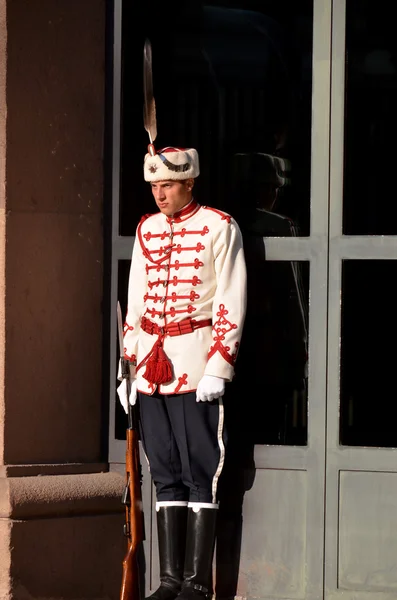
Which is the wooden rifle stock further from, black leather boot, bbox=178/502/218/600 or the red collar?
the red collar

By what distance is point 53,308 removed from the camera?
280 inches

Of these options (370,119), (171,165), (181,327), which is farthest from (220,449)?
(370,119)

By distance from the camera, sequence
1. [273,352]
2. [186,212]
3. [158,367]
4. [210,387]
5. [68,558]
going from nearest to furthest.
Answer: [210,387], [158,367], [186,212], [68,558], [273,352]

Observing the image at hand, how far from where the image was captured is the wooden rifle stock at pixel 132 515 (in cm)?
658

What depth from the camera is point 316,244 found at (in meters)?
7.11

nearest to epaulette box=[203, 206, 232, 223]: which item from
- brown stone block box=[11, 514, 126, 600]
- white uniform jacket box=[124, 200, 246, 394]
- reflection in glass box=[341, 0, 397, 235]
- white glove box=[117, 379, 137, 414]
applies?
white uniform jacket box=[124, 200, 246, 394]

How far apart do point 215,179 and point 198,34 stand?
2.18 ft

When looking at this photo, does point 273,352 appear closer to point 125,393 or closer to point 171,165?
point 125,393

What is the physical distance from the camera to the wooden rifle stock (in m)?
6.58

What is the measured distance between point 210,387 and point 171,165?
961 millimetres

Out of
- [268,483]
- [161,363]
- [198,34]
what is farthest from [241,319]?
[198,34]

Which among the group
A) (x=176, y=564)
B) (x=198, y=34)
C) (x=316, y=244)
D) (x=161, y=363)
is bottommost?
(x=176, y=564)

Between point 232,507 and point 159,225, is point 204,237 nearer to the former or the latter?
point 159,225

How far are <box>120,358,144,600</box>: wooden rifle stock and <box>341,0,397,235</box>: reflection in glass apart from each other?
4.54 feet
